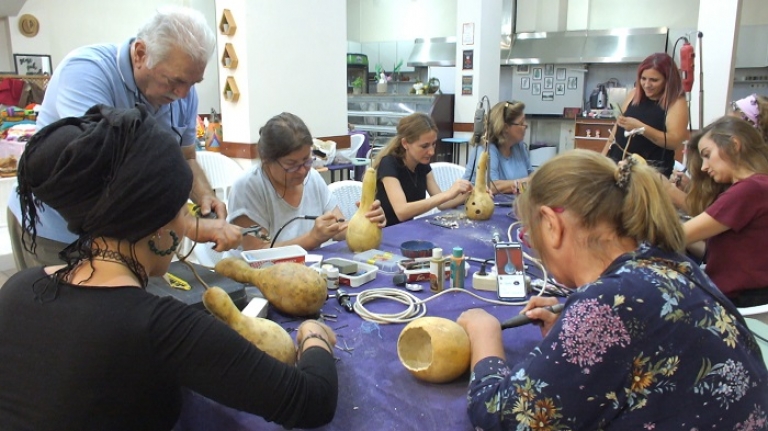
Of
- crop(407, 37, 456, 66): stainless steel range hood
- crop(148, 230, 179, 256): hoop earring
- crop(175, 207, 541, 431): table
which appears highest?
crop(407, 37, 456, 66): stainless steel range hood

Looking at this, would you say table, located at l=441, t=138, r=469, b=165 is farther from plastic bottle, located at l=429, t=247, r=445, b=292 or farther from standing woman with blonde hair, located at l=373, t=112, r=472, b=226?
plastic bottle, located at l=429, t=247, r=445, b=292

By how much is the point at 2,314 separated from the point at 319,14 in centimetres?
482

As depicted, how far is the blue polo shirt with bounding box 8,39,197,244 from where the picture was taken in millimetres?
1765

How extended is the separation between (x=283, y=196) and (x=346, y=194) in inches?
27.5

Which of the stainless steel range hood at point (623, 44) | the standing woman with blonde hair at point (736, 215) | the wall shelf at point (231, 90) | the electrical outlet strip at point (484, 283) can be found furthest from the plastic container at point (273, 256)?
the stainless steel range hood at point (623, 44)

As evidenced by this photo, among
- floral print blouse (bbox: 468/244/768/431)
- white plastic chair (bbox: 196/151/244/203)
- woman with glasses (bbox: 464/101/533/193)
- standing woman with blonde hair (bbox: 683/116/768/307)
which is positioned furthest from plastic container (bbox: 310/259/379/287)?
white plastic chair (bbox: 196/151/244/203)

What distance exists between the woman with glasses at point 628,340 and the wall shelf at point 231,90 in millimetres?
4249

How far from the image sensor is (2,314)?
99 centimetres

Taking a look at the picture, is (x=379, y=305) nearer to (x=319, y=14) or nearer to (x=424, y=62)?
(x=319, y=14)

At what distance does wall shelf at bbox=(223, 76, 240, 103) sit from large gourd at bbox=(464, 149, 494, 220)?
289 centimetres

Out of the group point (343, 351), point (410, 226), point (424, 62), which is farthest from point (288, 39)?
point (424, 62)

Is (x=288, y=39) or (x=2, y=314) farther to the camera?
(x=288, y=39)

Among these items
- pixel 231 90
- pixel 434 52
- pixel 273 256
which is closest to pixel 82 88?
pixel 273 256

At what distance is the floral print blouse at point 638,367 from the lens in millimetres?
922
